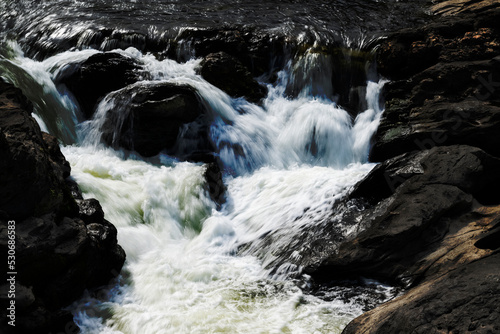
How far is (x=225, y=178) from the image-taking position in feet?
29.3

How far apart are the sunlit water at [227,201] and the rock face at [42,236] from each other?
33cm

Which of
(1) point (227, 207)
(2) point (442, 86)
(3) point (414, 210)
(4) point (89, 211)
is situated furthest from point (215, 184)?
(2) point (442, 86)

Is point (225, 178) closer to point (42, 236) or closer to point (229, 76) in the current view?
point (229, 76)

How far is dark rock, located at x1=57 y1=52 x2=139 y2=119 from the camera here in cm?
1005

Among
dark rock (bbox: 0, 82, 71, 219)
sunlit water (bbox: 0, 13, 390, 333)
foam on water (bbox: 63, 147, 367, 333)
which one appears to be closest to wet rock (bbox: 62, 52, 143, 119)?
sunlit water (bbox: 0, 13, 390, 333)

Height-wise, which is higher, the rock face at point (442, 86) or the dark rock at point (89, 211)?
the rock face at point (442, 86)

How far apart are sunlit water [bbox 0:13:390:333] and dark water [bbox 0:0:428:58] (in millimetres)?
882

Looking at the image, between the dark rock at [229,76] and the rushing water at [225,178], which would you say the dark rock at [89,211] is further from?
the dark rock at [229,76]

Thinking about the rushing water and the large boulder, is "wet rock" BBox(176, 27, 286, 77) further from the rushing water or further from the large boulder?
the large boulder

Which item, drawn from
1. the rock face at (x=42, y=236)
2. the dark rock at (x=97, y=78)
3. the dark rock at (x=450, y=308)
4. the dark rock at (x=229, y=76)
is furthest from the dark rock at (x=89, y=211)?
the dark rock at (x=229, y=76)

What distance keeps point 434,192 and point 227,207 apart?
361cm

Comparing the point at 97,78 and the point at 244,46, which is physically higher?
the point at 244,46

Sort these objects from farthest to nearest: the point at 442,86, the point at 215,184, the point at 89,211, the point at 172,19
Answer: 1. the point at 172,19
2. the point at 442,86
3. the point at 215,184
4. the point at 89,211

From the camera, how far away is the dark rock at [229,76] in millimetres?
10586
